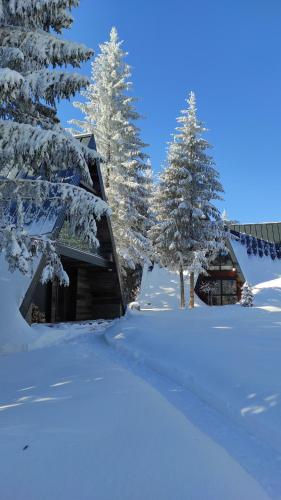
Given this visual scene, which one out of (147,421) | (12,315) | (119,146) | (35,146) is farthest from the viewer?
(119,146)

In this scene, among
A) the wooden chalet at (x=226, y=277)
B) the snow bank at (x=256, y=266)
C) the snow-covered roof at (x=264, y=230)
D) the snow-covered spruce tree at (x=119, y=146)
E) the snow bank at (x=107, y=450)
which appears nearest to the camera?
the snow bank at (x=107, y=450)

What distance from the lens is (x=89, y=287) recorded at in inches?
746

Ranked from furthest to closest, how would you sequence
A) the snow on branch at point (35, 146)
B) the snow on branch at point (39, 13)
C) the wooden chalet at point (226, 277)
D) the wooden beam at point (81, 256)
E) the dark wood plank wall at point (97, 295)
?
the wooden chalet at point (226, 277), the dark wood plank wall at point (97, 295), the wooden beam at point (81, 256), the snow on branch at point (39, 13), the snow on branch at point (35, 146)

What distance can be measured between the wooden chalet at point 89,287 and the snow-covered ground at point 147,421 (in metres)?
7.74

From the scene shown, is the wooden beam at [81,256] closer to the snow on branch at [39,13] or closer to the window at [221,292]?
the snow on branch at [39,13]

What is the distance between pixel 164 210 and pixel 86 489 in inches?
931

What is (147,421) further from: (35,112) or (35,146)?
(35,112)

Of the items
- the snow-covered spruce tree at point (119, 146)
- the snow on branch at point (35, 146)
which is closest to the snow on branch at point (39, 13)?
the snow on branch at point (35, 146)

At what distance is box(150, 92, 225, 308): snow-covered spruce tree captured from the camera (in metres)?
25.2

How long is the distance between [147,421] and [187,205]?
21.1 metres

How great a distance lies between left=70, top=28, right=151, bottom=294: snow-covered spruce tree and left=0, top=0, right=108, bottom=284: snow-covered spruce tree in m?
14.8

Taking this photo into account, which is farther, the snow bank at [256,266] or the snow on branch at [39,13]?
the snow bank at [256,266]

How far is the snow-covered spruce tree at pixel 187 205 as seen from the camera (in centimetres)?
2516

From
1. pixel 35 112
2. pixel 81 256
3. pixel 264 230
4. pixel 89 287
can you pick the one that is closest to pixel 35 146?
pixel 35 112
